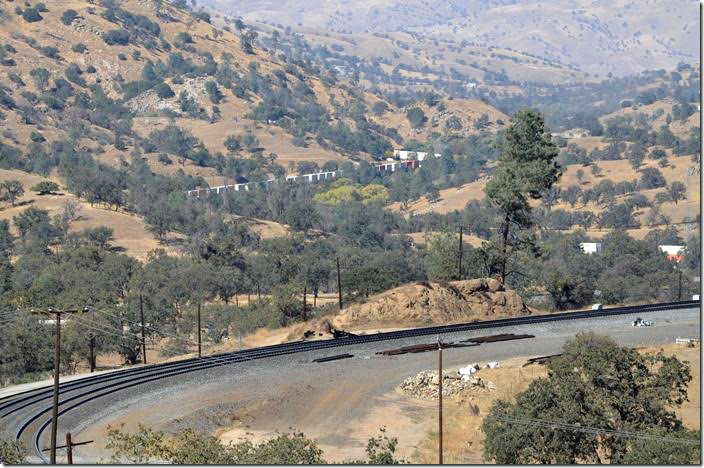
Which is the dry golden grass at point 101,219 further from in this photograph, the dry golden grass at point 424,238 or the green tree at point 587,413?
the green tree at point 587,413

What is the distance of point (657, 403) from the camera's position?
37.0 metres

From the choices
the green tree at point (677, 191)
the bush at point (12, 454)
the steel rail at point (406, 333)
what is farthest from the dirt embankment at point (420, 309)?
the green tree at point (677, 191)

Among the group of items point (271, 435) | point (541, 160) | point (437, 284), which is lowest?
point (271, 435)

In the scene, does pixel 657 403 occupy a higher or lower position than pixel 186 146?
lower

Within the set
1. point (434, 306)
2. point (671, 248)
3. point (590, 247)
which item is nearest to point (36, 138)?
point (590, 247)

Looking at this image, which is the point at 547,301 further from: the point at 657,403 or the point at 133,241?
the point at 133,241

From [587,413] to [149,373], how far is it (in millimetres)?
19055

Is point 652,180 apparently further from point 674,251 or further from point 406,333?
point 406,333

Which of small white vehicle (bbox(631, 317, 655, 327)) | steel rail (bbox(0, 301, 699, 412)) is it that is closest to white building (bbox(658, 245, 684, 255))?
steel rail (bbox(0, 301, 699, 412))

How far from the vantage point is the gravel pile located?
44.6 metres

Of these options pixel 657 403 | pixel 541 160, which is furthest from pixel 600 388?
pixel 541 160

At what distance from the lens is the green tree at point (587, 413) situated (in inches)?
1385

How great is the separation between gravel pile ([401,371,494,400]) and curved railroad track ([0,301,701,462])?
7.46 meters

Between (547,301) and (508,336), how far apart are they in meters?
20.7
